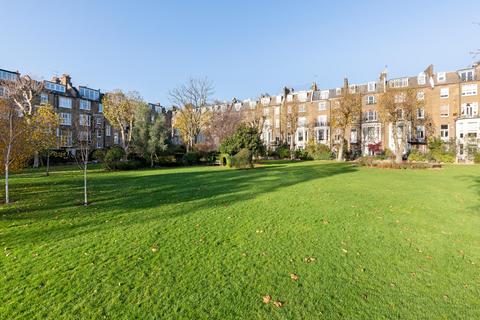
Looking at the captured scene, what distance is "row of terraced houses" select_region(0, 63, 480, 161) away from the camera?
44.6 metres

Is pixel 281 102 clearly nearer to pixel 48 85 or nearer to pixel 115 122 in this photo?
pixel 115 122

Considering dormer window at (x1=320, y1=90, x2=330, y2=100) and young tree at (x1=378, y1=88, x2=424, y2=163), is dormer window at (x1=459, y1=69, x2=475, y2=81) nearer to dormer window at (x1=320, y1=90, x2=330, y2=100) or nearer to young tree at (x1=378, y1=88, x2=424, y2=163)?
young tree at (x1=378, y1=88, x2=424, y2=163)

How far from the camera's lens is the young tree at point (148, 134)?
35.6m

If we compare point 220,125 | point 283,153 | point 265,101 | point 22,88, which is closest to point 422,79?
point 283,153

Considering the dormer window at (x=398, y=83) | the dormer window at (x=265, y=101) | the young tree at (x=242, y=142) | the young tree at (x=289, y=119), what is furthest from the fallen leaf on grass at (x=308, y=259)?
the dormer window at (x=265, y=101)

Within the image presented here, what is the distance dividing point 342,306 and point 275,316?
1147mm

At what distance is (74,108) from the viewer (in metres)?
51.3

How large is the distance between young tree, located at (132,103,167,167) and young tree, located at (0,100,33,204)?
21009mm

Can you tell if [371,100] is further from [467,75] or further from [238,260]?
[238,260]

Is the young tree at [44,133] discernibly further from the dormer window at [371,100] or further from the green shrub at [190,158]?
the dormer window at [371,100]

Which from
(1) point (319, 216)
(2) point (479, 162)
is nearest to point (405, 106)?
(2) point (479, 162)

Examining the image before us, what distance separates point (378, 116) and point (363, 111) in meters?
3.58

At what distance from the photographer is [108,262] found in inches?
214

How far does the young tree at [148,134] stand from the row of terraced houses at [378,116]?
82.7ft
